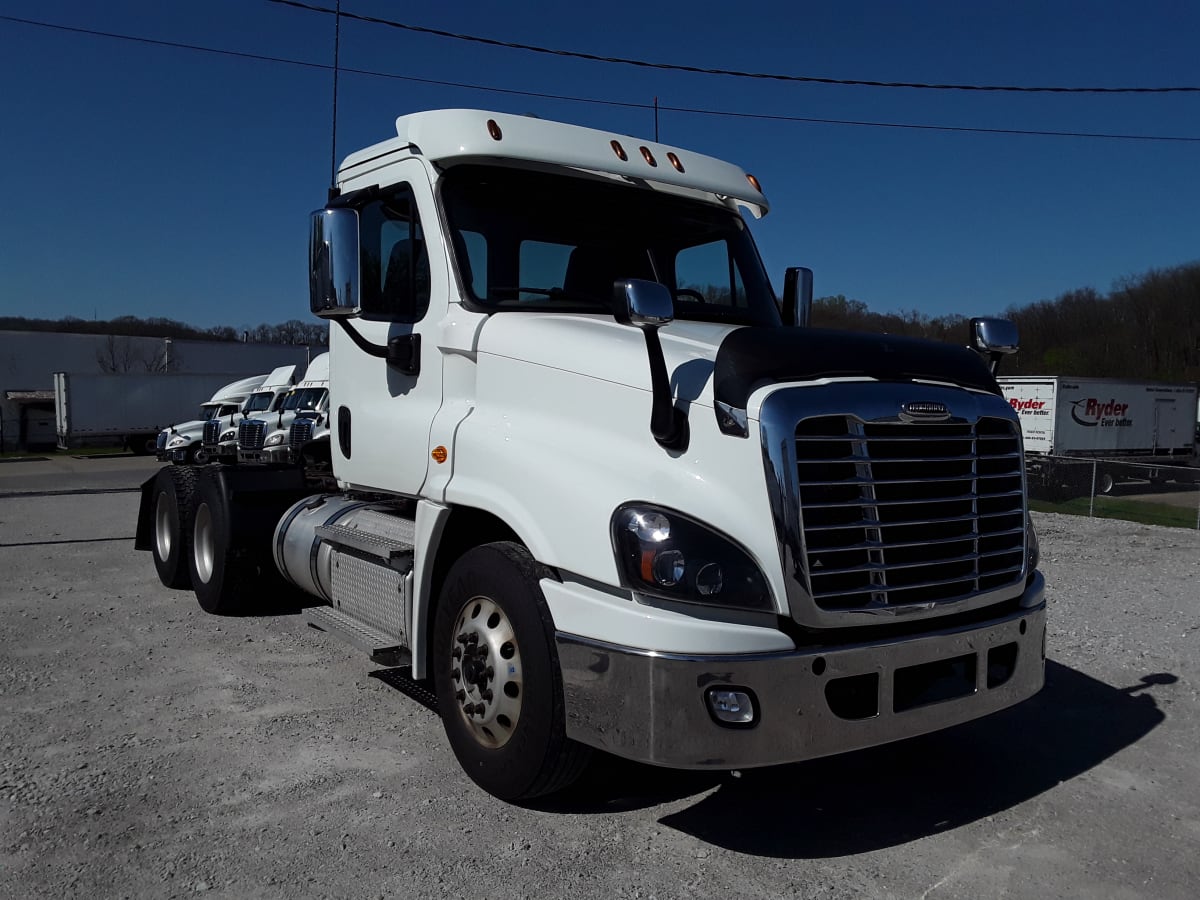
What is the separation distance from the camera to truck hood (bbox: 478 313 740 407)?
368cm

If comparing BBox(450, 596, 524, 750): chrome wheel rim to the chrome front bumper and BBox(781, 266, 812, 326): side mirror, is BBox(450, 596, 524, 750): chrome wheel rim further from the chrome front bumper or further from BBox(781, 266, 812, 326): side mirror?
BBox(781, 266, 812, 326): side mirror

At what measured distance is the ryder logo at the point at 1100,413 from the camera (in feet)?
97.3

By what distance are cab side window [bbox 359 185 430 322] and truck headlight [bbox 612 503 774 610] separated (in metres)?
1.98

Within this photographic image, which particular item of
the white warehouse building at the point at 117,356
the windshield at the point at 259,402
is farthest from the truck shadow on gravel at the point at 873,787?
the white warehouse building at the point at 117,356

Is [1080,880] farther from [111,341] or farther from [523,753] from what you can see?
[111,341]

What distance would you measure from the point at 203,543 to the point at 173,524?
0.75 m

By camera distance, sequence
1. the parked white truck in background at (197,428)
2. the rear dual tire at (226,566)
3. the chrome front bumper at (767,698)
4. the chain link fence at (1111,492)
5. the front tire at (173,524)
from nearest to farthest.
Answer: the chrome front bumper at (767,698) → the rear dual tire at (226,566) → the front tire at (173,524) → the chain link fence at (1111,492) → the parked white truck in background at (197,428)

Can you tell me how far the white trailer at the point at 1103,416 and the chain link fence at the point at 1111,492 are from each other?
14.6ft

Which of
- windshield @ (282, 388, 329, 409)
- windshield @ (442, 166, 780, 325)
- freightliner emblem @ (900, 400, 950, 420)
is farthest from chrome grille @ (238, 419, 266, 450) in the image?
freightliner emblem @ (900, 400, 950, 420)

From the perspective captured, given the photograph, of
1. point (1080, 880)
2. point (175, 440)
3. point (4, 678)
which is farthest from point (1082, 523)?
point (175, 440)

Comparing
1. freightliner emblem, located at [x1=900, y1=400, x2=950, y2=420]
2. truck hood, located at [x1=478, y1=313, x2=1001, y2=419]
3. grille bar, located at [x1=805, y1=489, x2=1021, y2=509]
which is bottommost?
grille bar, located at [x1=805, y1=489, x2=1021, y2=509]

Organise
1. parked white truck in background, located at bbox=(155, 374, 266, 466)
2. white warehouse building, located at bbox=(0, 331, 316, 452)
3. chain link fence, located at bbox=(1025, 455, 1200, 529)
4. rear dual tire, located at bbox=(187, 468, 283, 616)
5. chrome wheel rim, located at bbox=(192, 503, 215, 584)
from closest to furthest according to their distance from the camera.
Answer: rear dual tire, located at bbox=(187, 468, 283, 616), chrome wheel rim, located at bbox=(192, 503, 215, 584), chain link fence, located at bbox=(1025, 455, 1200, 529), parked white truck in background, located at bbox=(155, 374, 266, 466), white warehouse building, located at bbox=(0, 331, 316, 452)

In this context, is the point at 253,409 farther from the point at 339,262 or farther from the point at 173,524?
the point at 339,262

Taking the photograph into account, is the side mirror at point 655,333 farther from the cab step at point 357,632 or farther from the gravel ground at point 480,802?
the cab step at point 357,632
